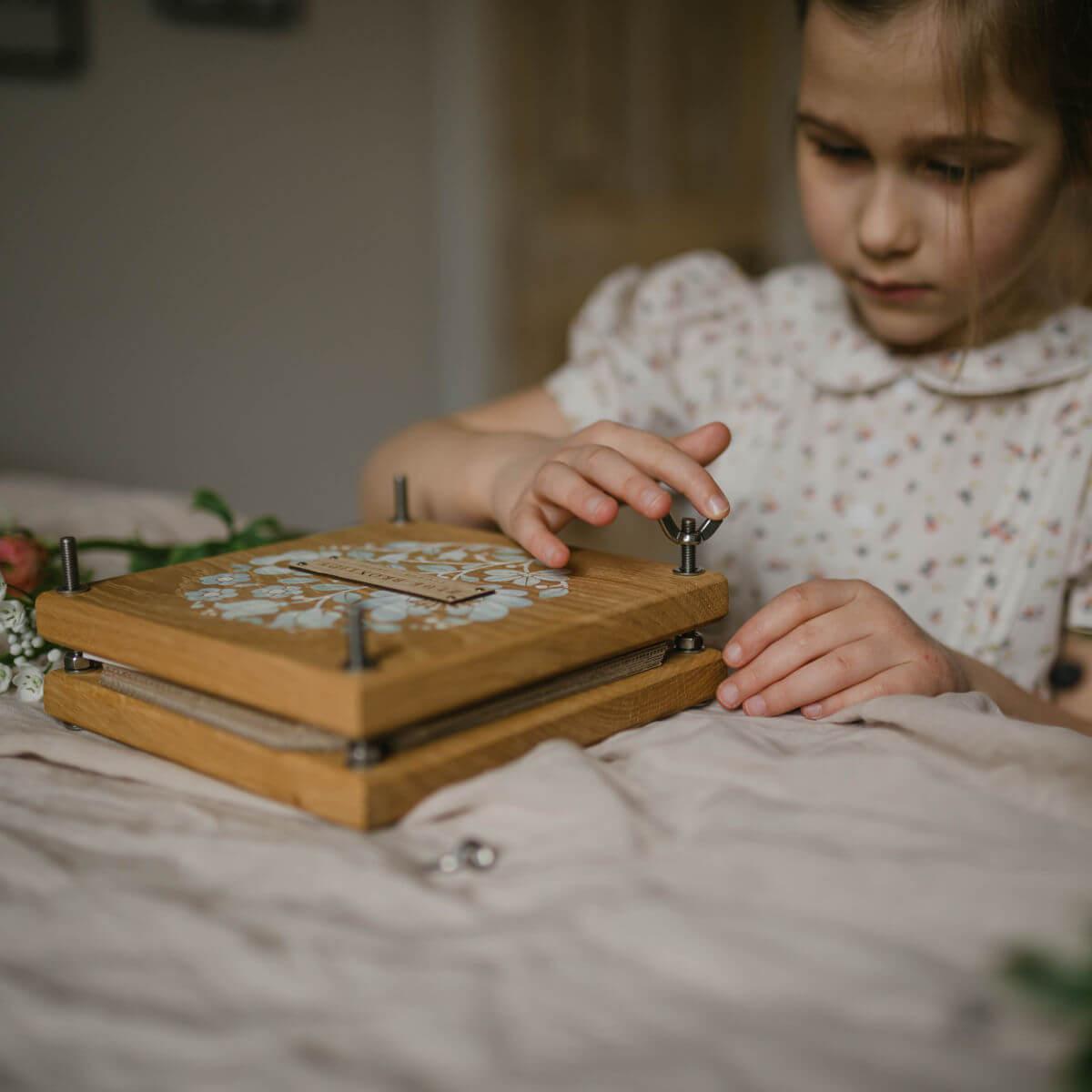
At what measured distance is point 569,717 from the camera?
59 cm

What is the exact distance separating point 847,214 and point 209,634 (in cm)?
71

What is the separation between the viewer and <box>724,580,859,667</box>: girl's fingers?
0.68 meters

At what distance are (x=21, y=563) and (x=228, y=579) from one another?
0.70ft

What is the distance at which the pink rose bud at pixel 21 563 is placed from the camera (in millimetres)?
774

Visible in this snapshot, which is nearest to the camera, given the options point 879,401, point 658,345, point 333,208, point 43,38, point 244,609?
point 244,609

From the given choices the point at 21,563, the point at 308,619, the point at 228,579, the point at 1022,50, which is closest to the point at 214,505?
the point at 21,563

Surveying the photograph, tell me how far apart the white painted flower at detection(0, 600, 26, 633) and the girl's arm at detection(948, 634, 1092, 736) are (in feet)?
2.07

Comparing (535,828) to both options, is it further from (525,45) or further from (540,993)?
(525,45)

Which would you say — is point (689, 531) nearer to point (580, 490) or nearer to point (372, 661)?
point (580, 490)

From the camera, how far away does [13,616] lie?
70cm

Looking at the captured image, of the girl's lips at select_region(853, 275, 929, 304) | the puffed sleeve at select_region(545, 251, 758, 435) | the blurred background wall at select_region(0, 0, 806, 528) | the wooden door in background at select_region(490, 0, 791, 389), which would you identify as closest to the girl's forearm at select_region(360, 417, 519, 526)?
the puffed sleeve at select_region(545, 251, 758, 435)

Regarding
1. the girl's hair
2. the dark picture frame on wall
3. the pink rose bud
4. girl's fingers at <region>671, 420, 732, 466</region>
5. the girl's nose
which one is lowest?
the pink rose bud

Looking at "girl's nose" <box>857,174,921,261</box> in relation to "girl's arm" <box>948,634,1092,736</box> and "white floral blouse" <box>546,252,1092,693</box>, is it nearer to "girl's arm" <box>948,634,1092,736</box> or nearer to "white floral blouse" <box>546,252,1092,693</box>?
"white floral blouse" <box>546,252,1092,693</box>

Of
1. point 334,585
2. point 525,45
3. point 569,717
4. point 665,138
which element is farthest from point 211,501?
point 665,138
